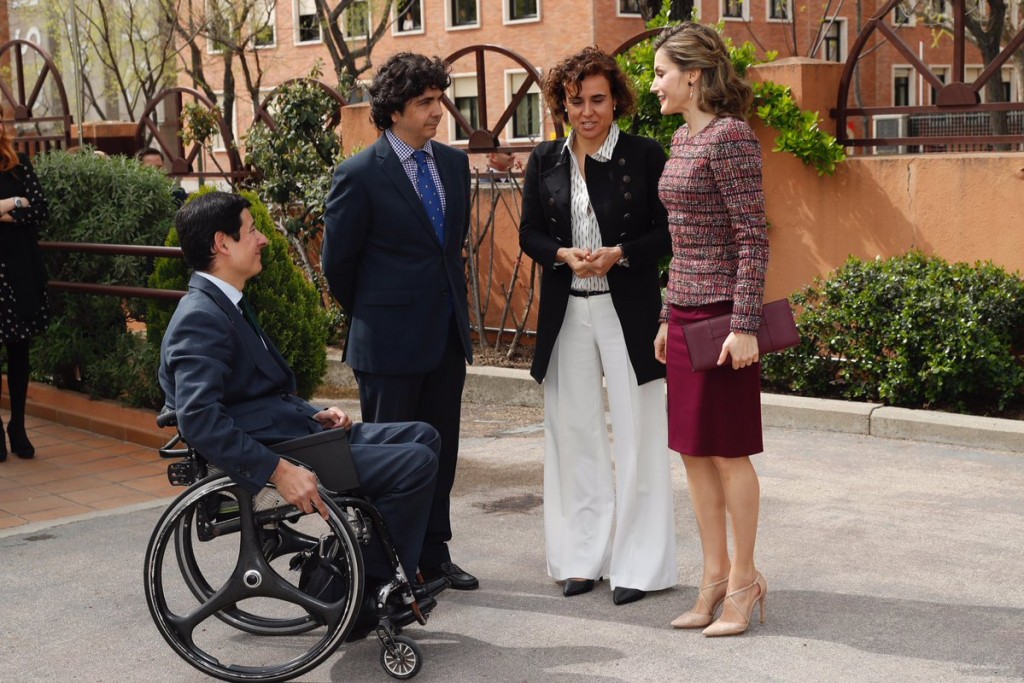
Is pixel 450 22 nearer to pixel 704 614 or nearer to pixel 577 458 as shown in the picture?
pixel 577 458

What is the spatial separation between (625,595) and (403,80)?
1970 millimetres

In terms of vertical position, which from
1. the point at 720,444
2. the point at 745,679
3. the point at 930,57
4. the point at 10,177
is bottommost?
the point at 745,679

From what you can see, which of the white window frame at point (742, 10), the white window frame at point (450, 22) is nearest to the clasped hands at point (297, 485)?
the white window frame at point (742, 10)

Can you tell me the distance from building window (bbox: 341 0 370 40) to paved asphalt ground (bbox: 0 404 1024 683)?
1058 inches

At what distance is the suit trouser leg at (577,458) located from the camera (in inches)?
202

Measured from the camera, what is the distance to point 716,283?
450 centimetres

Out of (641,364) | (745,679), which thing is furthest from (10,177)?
(745,679)

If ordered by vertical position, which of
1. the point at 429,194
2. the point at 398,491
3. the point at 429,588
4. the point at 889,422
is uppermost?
the point at 429,194

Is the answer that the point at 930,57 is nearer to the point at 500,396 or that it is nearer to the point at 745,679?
the point at 500,396

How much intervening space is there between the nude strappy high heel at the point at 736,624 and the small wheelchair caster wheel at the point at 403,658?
97 cm

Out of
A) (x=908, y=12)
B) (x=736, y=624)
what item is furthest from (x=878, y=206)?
(x=908, y=12)

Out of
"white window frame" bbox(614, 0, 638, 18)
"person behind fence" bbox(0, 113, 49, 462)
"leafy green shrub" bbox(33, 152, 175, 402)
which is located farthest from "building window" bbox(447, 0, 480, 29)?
"person behind fence" bbox(0, 113, 49, 462)

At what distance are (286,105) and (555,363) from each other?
7.56 meters

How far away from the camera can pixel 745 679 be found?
4.16m
